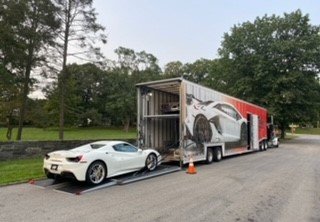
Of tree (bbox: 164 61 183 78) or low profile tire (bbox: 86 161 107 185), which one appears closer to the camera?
low profile tire (bbox: 86 161 107 185)

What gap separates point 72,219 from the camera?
5.46 meters

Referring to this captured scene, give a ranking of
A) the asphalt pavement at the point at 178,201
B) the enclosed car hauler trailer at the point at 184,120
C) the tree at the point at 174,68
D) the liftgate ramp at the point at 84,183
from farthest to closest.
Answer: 1. the tree at the point at 174,68
2. the enclosed car hauler trailer at the point at 184,120
3. the liftgate ramp at the point at 84,183
4. the asphalt pavement at the point at 178,201

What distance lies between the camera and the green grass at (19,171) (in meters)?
8.99

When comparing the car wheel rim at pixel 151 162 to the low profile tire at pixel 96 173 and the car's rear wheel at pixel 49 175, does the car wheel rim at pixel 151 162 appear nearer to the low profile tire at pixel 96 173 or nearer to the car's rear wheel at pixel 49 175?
the low profile tire at pixel 96 173

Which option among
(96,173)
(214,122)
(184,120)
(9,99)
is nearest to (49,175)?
(96,173)

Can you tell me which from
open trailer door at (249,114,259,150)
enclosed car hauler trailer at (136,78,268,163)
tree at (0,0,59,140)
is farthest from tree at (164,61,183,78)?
enclosed car hauler trailer at (136,78,268,163)

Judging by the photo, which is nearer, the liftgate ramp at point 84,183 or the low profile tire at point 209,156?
the liftgate ramp at point 84,183

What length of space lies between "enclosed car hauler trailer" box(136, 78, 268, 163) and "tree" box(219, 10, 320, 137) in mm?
17785

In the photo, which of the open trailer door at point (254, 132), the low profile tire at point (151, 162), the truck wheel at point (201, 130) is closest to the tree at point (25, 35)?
the low profile tire at point (151, 162)

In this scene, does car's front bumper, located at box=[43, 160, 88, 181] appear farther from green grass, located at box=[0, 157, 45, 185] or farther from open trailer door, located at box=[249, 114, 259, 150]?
open trailer door, located at box=[249, 114, 259, 150]

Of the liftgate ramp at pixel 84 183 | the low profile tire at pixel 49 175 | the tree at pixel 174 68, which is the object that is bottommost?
the liftgate ramp at pixel 84 183

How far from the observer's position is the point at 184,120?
11.6 m

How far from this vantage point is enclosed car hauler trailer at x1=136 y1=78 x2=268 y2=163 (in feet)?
38.9

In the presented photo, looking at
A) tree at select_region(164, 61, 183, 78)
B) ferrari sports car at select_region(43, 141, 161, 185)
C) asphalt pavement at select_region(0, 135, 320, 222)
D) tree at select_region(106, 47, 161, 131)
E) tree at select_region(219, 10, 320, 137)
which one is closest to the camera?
asphalt pavement at select_region(0, 135, 320, 222)
